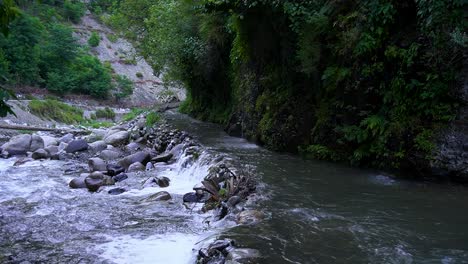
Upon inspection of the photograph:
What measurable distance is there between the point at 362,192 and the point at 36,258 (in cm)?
498

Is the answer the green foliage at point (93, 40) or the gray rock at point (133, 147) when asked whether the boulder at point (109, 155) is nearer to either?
the gray rock at point (133, 147)

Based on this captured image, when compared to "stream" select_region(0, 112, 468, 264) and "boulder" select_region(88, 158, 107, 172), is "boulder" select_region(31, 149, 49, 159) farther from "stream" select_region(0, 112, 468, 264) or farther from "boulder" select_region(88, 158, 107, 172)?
"stream" select_region(0, 112, 468, 264)

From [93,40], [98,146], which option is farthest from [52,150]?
[93,40]

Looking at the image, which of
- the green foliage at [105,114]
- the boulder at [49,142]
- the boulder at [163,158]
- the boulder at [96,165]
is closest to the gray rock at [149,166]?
the boulder at [163,158]

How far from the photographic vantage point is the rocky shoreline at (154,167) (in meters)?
6.47

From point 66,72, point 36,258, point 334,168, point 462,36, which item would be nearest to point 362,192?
point 334,168

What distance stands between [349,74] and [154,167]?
17.5 feet

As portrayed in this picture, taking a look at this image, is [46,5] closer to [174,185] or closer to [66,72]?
[66,72]

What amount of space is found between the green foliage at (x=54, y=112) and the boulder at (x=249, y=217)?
82.7ft

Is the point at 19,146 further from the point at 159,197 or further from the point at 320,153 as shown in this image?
the point at 320,153

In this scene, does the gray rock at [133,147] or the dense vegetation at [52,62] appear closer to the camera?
the gray rock at [133,147]

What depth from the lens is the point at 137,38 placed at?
1260 inches

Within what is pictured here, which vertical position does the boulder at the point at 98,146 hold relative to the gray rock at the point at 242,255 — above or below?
below

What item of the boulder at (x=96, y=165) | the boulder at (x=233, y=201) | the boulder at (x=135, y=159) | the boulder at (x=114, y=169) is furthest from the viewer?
the boulder at (x=135, y=159)
